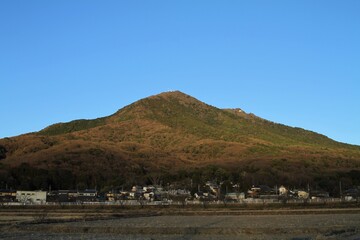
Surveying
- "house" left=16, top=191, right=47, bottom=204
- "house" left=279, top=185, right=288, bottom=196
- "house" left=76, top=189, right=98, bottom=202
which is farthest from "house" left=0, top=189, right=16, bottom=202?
"house" left=279, top=185, right=288, bottom=196

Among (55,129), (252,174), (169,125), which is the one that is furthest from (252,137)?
(55,129)

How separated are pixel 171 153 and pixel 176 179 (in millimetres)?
26971

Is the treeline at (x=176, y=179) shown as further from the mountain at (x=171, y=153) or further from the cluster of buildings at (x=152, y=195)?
the cluster of buildings at (x=152, y=195)

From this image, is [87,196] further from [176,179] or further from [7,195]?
[176,179]

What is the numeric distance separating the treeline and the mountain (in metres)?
0.22

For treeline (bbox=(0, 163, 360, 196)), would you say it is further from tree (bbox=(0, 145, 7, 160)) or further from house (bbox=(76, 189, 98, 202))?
tree (bbox=(0, 145, 7, 160))

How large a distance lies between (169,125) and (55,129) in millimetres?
48397

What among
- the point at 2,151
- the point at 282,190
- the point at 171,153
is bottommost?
the point at 282,190

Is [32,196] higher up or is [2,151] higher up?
[2,151]

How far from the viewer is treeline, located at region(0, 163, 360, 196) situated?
98.6 metres

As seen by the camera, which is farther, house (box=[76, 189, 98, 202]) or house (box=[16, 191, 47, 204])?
house (box=[76, 189, 98, 202])

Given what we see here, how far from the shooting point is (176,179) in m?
109

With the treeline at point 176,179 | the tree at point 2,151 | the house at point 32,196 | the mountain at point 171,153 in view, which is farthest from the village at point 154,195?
the tree at point 2,151

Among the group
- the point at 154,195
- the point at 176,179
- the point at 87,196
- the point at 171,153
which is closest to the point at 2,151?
the point at 171,153
